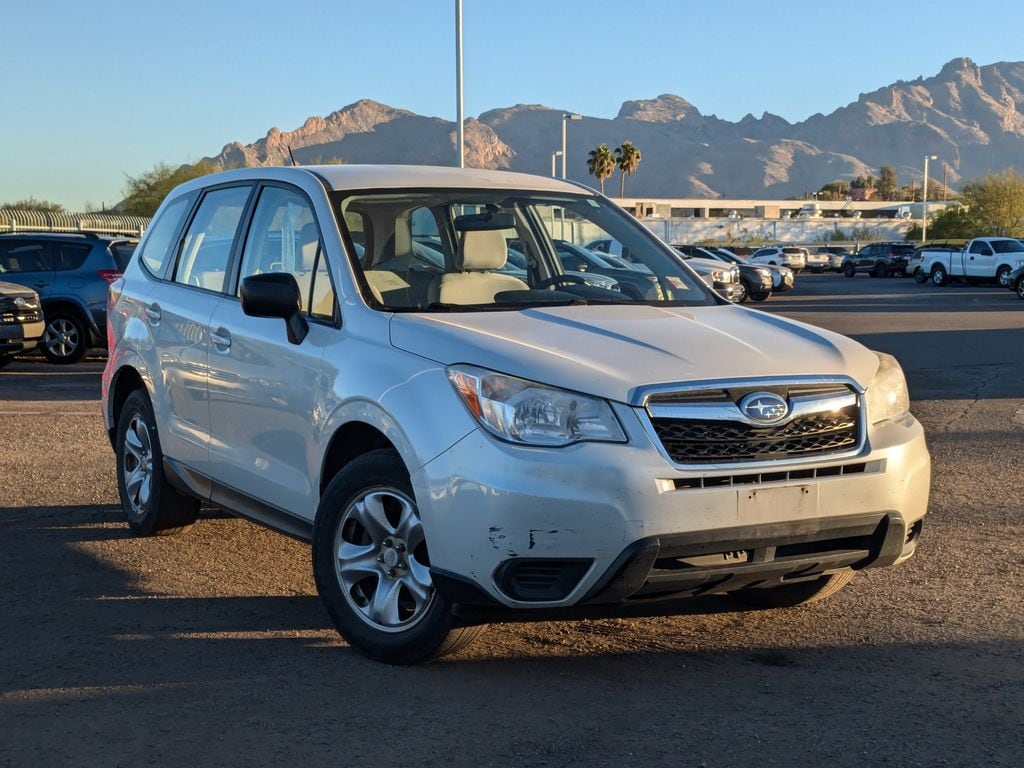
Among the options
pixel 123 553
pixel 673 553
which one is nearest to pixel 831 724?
pixel 673 553

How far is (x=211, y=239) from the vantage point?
→ 21.5 feet

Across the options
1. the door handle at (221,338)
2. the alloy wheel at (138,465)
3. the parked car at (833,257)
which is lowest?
the parked car at (833,257)

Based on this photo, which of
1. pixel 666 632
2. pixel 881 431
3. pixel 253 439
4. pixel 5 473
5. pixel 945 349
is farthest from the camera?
pixel 945 349

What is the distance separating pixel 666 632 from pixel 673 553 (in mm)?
1068

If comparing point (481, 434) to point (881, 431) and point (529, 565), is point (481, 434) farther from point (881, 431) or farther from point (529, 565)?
point (881, 431)

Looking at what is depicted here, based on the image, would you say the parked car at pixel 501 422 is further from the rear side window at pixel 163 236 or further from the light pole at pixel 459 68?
the light pole at pixel 459 68

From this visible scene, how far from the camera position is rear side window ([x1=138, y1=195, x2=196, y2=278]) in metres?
7.02

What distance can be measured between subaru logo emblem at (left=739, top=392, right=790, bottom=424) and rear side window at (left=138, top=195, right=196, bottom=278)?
3.65 m

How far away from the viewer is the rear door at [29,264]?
1794cm

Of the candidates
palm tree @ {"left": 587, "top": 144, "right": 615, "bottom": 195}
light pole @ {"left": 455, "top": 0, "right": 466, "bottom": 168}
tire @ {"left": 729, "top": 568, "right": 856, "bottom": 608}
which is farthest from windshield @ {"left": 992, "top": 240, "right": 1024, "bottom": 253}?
palm tree @ {"left": 587, "top": 144, "right": 615, "bottom": 195}

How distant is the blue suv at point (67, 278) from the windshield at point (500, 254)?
12.6 meters

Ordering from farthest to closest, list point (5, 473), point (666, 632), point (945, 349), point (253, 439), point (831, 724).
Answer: point (945, 349)
point (5, 473)
point (253, 439)
point (666, 632)
point (831, 724)

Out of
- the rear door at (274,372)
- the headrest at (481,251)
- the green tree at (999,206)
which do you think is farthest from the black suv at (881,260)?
the rear door at (274,372)

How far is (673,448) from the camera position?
4371mm
